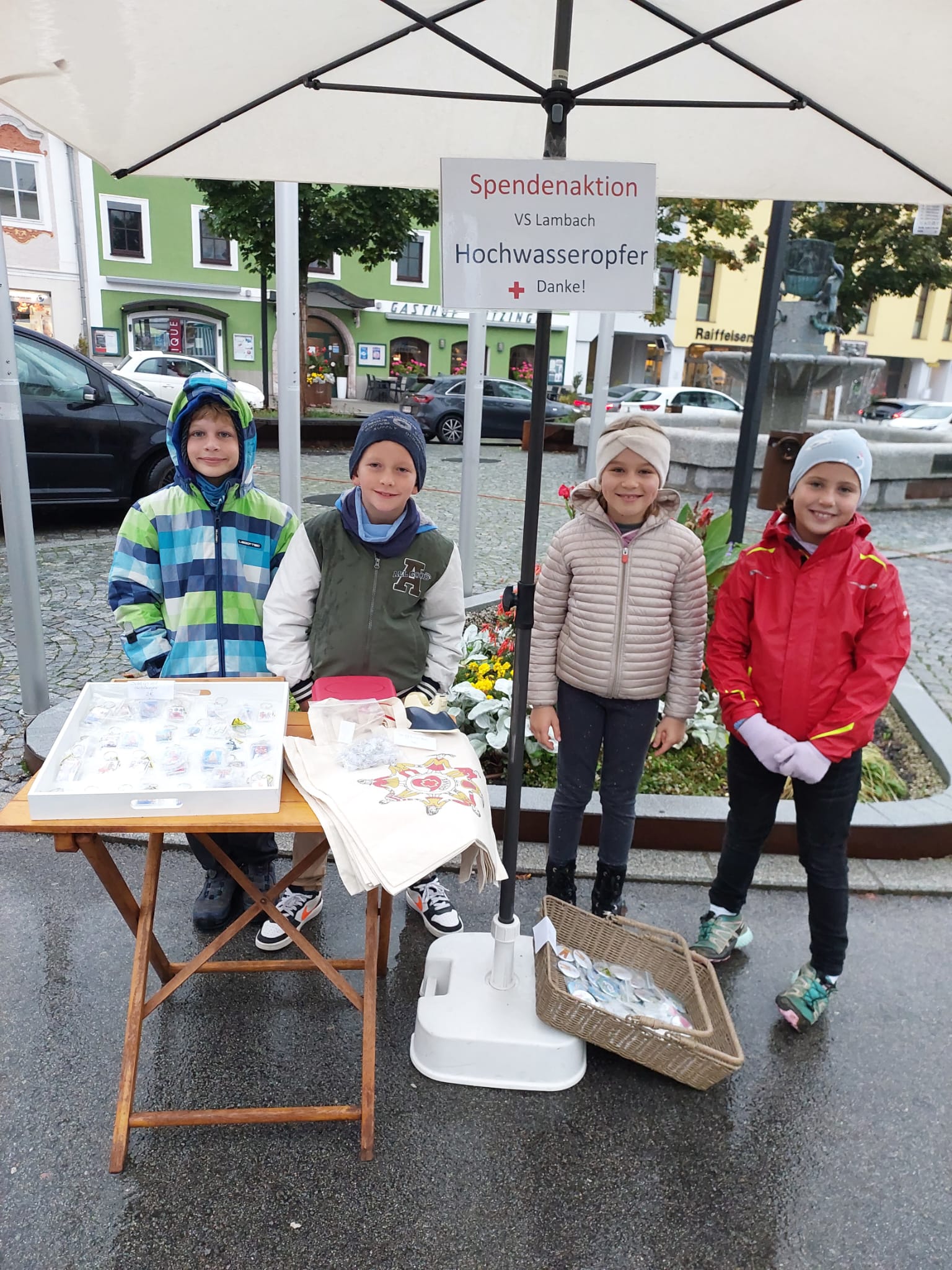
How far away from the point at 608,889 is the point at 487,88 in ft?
8.03

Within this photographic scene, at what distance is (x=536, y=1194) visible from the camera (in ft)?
6.82

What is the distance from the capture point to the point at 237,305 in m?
29.0

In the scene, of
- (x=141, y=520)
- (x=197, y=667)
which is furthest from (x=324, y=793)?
(x=141, y=520)

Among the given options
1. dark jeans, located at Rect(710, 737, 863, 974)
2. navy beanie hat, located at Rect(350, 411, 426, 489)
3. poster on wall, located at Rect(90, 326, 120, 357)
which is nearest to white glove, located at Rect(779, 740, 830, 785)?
Answer: dark jeans, located at Rect(710, 737, 863, 974)

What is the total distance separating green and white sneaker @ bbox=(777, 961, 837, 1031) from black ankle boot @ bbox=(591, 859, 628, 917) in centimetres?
56

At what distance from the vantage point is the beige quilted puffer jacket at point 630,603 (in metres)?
2.66

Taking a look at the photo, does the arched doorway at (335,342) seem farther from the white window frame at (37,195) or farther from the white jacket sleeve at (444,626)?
the white jacket sleeve at (444,626)

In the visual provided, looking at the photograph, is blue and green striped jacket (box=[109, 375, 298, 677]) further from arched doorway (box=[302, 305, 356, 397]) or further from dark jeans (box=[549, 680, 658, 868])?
arched doorway (box=[302, 305, 356, 397])

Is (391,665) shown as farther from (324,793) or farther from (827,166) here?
(827,166)

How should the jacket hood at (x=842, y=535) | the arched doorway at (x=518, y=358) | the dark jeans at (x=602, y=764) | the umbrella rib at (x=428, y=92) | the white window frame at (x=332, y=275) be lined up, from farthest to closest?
the arched doorway at (x=518, y=358) < the white window frame at (x=332, y=275) < the dark jeans at (x=602, y=764) < the jacket hood at (x=842, y=535) < the umbrella rib at (x=428, y=92)

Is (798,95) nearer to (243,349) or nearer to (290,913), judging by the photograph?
(290,913)

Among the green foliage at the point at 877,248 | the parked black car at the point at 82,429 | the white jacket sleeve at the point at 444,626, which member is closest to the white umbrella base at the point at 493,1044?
the white jacket sleeve at the point at 444,626

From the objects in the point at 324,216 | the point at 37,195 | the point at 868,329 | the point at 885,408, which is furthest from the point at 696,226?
the point at 868,329

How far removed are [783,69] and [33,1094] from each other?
126 inches
